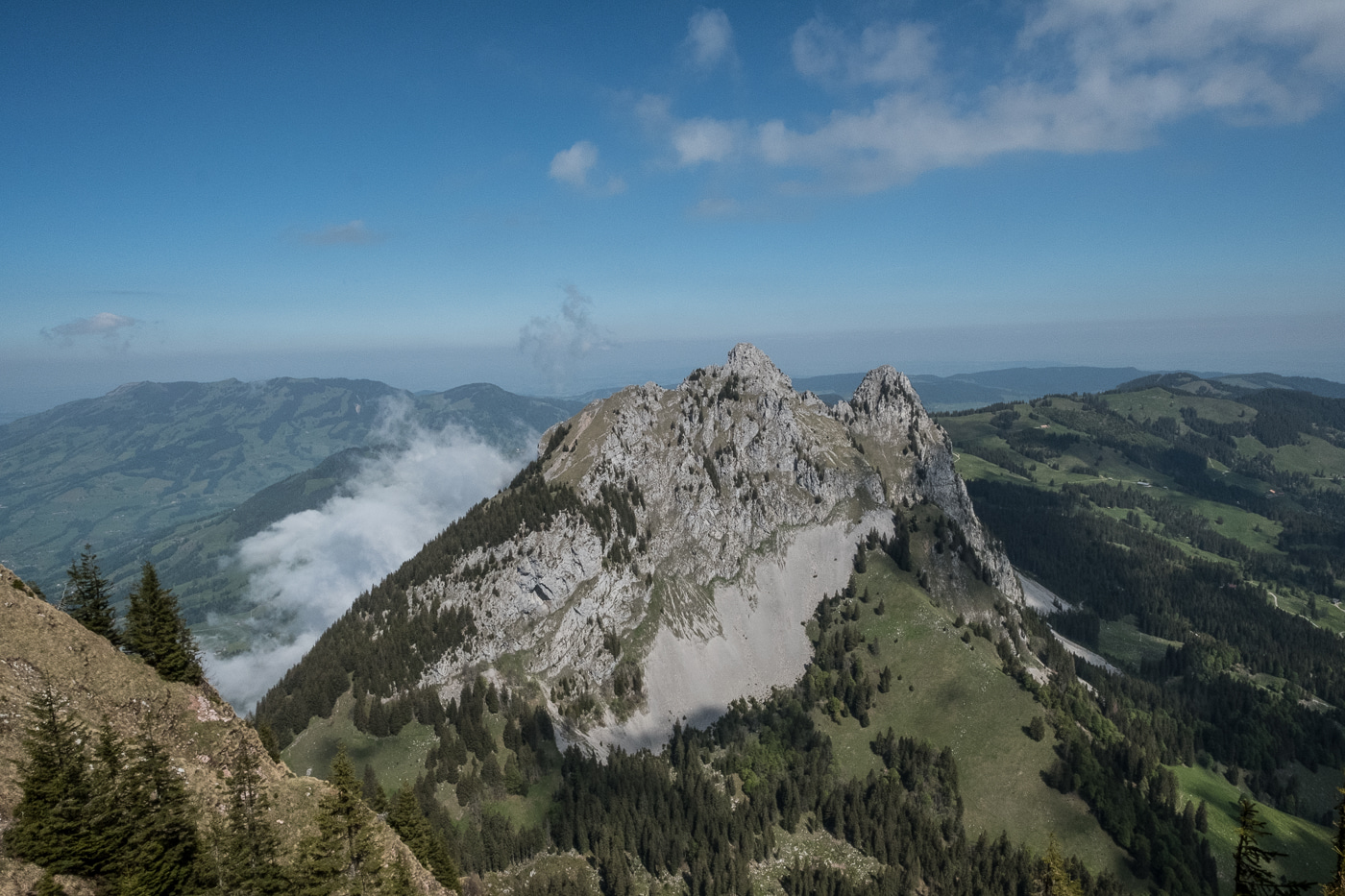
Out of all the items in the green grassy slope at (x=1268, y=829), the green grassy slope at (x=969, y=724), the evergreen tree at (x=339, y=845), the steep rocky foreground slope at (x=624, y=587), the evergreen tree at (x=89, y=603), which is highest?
the evergreen tree at (x=89, y=603)

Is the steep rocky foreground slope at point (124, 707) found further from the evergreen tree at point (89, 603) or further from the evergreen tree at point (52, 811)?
the evergreen tree at point (52, 811)

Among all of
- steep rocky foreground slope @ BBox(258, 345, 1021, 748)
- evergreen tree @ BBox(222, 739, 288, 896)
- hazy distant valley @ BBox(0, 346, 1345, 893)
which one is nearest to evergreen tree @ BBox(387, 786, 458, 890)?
evergreen tree @ BBox(222, 739, 288, 896)

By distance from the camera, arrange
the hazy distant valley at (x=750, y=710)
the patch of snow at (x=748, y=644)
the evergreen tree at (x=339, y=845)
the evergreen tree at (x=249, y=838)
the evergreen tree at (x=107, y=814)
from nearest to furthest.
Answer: the evergreen tree at (x=107, y=814)
the evergreen tree at (x=249, y=838)
the evergreen tree at (x=339, y=845)
the hazy distant valley at (x=750, y=710)
the patch of snow at (x=748, y=644)

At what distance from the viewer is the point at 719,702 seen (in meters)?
157

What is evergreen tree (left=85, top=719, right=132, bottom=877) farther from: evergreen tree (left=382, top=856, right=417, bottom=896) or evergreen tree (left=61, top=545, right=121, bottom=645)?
evergreen tree (left=61, top=545, right=121, bottom=645)

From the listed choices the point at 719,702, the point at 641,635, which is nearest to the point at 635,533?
the point at 641,635

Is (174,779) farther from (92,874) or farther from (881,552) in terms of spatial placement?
(881,552)

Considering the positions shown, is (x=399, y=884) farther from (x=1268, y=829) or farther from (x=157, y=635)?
(x=1268, y=829)

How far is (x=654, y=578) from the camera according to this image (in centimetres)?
17112

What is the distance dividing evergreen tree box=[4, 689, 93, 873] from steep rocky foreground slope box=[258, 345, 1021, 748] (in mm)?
105761

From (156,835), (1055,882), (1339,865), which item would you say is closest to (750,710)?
(1055,882)

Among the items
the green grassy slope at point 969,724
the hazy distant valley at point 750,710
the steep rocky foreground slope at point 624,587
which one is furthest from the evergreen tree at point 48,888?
the green grassy slope at point 969,724

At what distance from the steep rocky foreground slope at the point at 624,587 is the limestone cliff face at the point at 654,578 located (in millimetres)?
431

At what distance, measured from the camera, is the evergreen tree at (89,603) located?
5041 cm
